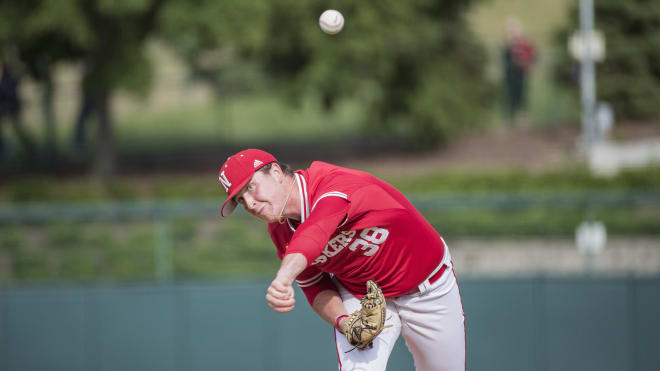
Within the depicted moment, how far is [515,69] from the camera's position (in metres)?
20.0

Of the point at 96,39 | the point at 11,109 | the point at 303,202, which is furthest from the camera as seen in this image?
the point at 11,109

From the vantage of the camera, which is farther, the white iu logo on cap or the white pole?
the white pole

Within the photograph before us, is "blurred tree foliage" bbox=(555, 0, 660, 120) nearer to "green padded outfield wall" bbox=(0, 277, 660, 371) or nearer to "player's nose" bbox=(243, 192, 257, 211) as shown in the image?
"green padded outfield wall" bbox=(0, 277, 660, 371)

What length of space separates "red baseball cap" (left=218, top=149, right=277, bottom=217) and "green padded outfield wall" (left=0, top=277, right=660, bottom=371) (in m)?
4.98

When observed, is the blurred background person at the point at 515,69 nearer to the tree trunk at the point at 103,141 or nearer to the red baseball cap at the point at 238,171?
the tree trunk at the point at 103,141

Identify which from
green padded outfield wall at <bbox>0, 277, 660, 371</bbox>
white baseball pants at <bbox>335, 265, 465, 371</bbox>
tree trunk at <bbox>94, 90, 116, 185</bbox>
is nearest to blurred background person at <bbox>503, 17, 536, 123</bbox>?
tree trunk at <bbox>94, 90, 116, 185</bbox>

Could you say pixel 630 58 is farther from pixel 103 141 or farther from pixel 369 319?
pixel 369 319

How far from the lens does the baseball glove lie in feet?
11.0

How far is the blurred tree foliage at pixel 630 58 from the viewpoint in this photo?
65.6 feet

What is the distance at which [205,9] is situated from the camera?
1333 centimetres

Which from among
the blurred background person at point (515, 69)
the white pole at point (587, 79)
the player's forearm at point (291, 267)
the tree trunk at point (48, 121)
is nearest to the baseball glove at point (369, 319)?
the player's forearm at point (291, 267)

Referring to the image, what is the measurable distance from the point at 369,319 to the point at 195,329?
5201 millimetres

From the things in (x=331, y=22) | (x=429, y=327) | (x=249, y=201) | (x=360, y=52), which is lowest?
(x=429, y=327)

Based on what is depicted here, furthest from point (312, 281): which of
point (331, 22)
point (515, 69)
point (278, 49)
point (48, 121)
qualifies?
point (515, 69)
